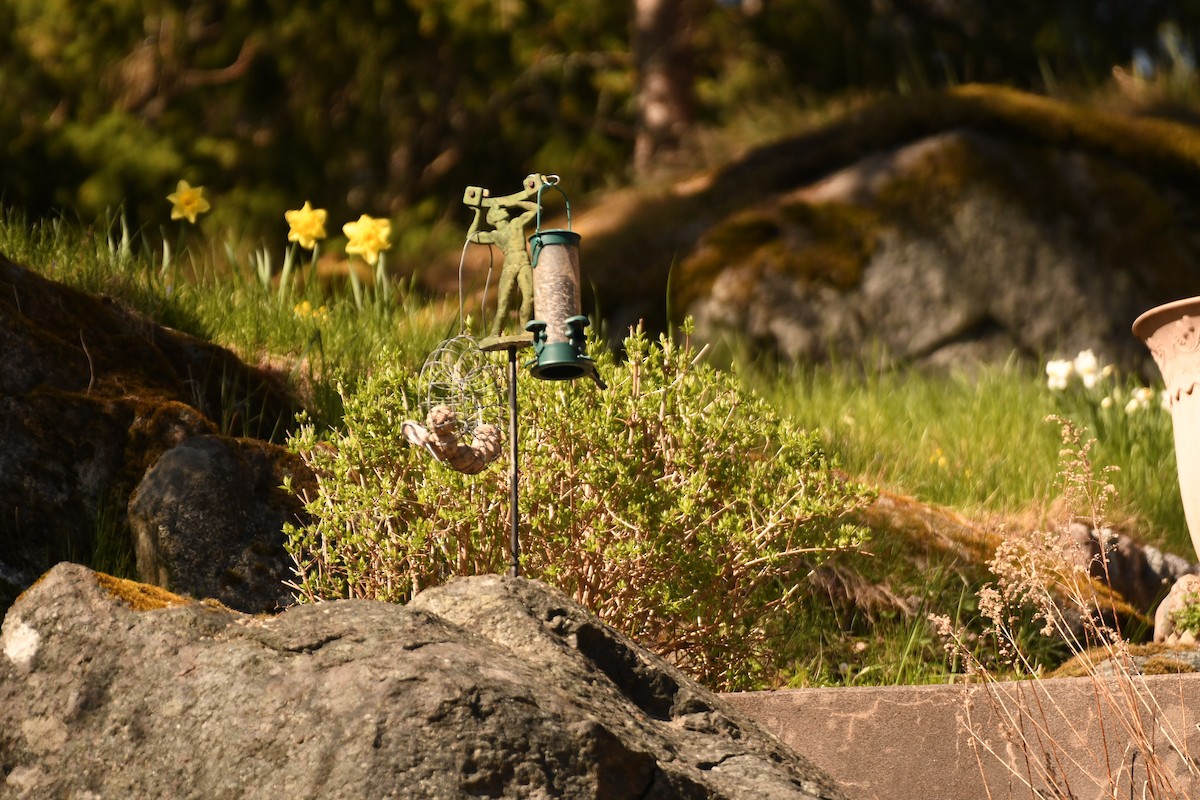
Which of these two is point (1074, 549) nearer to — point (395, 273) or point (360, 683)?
point (360, 683)

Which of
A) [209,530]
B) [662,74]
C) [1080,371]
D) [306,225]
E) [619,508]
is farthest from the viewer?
[662,74]

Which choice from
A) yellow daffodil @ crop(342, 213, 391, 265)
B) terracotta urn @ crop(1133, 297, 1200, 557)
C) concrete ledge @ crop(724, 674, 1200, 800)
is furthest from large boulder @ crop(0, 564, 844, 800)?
yellow daffodil @ crop(342, 213, 391, 265)

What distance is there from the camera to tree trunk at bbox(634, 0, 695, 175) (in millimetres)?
10453

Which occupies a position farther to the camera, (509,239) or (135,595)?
(509,239)

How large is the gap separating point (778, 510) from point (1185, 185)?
5.99 m

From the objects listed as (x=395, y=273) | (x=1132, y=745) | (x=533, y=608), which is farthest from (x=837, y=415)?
(x=395, y=273)

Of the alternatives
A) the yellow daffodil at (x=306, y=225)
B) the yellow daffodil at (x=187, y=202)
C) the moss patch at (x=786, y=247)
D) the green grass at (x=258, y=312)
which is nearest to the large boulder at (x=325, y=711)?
the green grass at (x=258, y=312)

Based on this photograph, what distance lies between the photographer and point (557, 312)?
9.09ft

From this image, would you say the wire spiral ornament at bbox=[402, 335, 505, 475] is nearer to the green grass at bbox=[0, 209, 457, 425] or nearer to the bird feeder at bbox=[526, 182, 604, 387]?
the bird feeder at bbox=[526, 182, 604, 387]

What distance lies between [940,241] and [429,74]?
651cm

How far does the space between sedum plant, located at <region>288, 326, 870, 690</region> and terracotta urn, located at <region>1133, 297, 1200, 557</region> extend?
1142 millimetres

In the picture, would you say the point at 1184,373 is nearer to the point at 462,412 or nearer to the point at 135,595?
the point at 462,412

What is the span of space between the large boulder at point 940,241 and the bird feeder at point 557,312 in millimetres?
4308

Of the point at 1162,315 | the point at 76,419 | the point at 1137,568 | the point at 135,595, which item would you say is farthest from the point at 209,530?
the point at 1137,568
